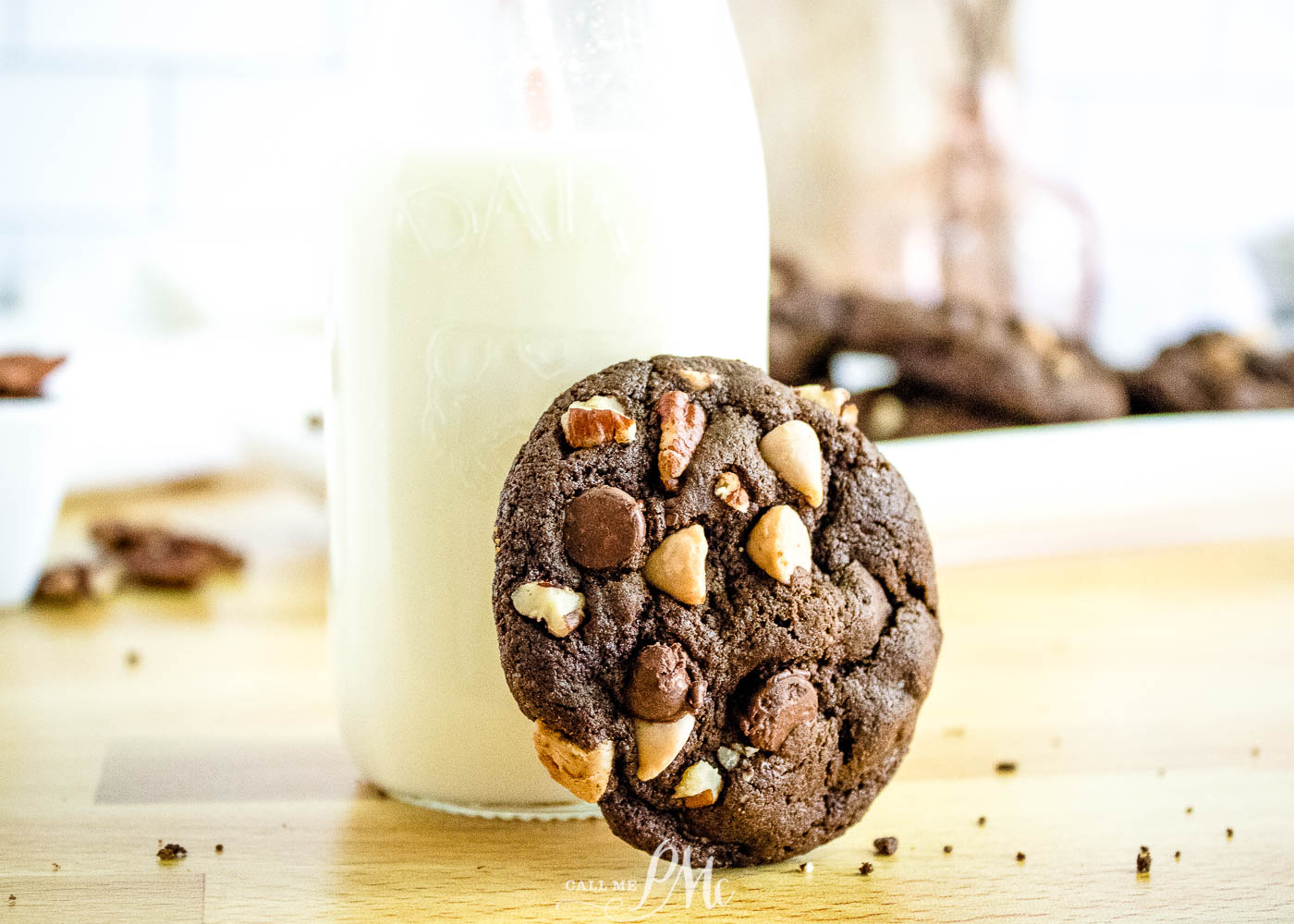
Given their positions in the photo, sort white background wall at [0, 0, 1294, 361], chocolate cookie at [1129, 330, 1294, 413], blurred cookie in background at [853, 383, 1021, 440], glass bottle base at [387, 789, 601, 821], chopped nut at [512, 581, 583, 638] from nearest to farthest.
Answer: chopped nut at [512, 581, 583, 638]
glass bottle base at [387, 789, 601, 821]
blurred cookie in background at [853, 383, 1021, 440]
chocolate cookie at [1129, 330, 1294, 413]
white background wall at [0, 0, 1294, 361]

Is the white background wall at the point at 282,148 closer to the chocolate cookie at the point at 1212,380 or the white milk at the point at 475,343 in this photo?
the chocolate cookie at the point at 1212,380

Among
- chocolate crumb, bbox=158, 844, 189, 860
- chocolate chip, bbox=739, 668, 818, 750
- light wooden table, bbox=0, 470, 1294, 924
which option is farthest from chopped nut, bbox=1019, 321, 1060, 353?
chocolate crumb, bbox=158, 844, 189, 860

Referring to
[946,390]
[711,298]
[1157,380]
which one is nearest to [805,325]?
[946,390]

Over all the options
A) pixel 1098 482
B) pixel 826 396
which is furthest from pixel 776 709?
pixel 1098 482

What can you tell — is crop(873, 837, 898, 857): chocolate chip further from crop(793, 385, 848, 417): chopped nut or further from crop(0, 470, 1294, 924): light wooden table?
crop(793, 385, 848, 417): chopped nut

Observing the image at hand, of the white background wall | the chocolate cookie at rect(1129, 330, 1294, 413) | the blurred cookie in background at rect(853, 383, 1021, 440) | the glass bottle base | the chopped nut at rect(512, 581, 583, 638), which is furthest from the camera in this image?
the white background wall

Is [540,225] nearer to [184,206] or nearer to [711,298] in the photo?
[711,298]

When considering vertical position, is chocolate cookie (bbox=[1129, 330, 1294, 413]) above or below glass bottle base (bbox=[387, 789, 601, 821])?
above

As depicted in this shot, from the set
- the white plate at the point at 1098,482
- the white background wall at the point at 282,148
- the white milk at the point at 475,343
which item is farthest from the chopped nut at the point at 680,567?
the white background wall at the point at 282,148
